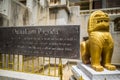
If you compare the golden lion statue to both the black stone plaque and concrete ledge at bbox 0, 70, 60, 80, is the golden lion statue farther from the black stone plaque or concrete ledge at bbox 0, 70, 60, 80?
concrete ledge at bbox 0, 70, 60, 80

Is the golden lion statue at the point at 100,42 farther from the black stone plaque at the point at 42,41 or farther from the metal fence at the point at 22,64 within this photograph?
the metal fence at the point at 22,64

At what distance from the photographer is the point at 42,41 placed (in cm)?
279

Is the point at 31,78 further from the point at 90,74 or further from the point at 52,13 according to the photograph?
the point at 52,13

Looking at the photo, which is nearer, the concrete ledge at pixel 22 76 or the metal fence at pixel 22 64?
the concrete ledge at pixel 22 76

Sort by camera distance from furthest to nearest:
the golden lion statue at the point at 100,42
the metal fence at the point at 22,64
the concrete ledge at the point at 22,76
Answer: the metal fence at the point at 22,64 → the concrete ledge at the point at 22,76 → the golden lion statue at the point at 100,42

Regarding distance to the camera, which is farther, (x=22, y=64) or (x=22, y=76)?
(x=22, y=64)

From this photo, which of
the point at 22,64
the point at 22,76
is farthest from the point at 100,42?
the point at 22,64

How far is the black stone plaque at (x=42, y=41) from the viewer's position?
2.55 metres

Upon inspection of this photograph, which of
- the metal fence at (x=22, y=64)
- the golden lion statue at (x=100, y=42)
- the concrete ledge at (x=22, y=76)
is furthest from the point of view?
the metal fence at (x=22, y=64)

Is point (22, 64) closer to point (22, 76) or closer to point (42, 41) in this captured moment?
point (22, 76)

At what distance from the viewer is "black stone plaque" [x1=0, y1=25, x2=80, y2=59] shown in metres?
2.55

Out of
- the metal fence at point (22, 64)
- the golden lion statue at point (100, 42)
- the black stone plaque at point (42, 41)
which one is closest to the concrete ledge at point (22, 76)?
the metal fence at point (22, 64)

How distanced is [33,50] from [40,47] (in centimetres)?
20

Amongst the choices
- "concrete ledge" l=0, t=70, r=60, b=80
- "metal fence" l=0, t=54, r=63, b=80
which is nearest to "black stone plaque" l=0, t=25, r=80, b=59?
"metal fence" l=0, t=54, r=63, b=80
